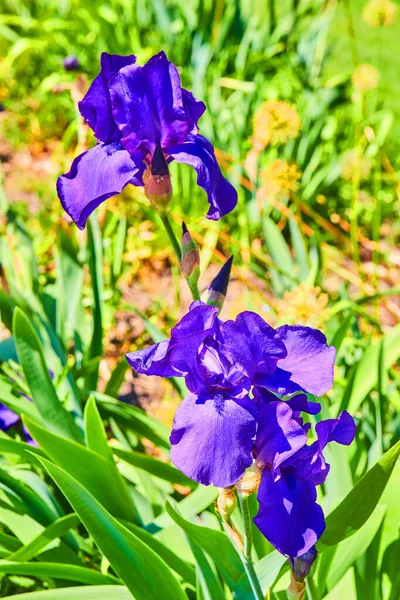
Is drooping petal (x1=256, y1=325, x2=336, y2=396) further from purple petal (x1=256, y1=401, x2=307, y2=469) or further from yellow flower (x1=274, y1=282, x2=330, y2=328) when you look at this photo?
yellow flower (x1=274, y1=282, x2=330, y2=328)

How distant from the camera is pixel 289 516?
0.71m

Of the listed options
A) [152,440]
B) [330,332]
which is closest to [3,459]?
[152,440]

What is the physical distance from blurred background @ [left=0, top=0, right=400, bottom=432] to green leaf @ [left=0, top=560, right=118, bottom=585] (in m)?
0.62

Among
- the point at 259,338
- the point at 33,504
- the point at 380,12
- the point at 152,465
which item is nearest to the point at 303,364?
the point at 259,338

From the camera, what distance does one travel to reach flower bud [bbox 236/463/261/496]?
2.48ft

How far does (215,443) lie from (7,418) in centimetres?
98

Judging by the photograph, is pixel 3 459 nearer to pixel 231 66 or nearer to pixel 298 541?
pixel 298 541

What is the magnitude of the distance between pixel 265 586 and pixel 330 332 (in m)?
0.75

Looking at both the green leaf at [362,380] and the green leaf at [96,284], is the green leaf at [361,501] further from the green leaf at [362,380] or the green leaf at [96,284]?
the green leaf at [96,284]

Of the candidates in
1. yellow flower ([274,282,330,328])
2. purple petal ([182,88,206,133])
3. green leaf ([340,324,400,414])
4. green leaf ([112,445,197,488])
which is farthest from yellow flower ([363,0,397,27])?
green leaf ([112,445,197,488])

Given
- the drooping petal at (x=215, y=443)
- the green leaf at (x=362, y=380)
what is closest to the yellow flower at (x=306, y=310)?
the green leaf at (x=362, y=380)

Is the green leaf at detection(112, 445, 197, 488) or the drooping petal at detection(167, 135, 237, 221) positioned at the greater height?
the drooping petal at detection(167, 135, 237, 221)

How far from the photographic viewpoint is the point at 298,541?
0.70 m

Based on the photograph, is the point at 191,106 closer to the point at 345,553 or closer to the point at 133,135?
the point at 133,135
